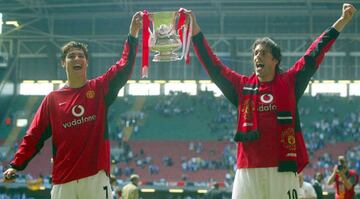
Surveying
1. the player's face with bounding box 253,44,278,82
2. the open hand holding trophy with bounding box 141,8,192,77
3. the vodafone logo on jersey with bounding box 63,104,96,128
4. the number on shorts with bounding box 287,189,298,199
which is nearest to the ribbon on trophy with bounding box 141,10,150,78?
the open hand holding trophy with bounding box 141,8,192,77

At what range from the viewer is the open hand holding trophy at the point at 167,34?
5867 millimetres

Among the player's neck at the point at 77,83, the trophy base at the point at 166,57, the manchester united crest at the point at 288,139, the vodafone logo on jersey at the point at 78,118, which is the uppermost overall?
the trophy base at the point at 166,57

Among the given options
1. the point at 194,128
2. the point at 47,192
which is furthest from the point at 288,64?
the point at 47,192

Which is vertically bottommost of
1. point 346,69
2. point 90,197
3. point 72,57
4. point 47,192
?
point 47,192

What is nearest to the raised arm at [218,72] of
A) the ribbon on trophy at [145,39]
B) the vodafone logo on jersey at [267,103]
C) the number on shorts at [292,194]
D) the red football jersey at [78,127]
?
the vodafone logo on jersey at [267,103]

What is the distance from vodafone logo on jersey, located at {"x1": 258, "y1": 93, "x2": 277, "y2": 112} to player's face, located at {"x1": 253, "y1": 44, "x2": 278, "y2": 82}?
165mm

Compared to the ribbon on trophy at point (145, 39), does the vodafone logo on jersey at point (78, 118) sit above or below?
below

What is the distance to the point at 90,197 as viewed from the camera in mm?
5289

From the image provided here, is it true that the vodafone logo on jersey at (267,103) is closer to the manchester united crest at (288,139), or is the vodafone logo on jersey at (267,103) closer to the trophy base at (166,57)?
the manchester united crest at (288,139)

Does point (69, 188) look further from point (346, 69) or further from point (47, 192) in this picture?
point (346, 69)

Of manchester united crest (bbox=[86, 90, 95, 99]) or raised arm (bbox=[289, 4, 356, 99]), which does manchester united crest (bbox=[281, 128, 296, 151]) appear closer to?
raised arm (bbox=[289, 4, 356, 99])

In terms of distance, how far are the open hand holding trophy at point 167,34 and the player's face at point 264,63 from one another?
0.76 metres

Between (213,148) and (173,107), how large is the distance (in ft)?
15.0

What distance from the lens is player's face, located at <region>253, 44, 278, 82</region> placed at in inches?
206
